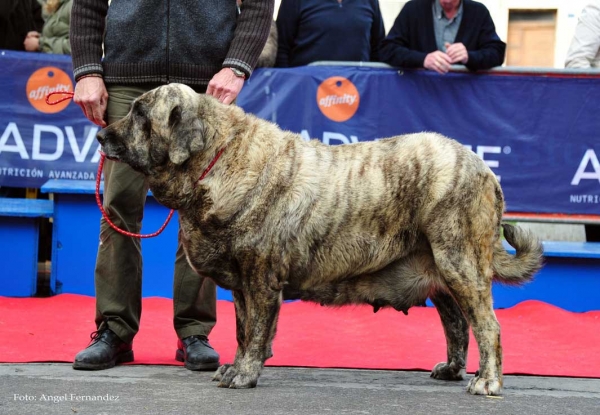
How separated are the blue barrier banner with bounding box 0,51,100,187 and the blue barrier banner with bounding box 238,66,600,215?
1.39 m

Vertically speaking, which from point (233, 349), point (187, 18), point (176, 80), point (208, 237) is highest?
point (187, 18)

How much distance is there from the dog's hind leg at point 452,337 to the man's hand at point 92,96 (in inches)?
75.8

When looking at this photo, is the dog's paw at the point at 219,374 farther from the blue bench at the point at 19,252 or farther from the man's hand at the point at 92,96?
the blue bench at the point at 19,252

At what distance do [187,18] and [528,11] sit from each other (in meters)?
15.3

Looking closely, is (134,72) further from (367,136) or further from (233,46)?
(367,136)

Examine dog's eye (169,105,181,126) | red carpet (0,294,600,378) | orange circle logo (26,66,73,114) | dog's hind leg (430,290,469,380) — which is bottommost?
red carpet (0,294,600,378)

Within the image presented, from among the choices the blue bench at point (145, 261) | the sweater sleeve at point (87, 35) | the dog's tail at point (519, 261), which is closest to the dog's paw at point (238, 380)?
the dog's tail at point (519, 261)

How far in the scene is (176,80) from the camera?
4953mm

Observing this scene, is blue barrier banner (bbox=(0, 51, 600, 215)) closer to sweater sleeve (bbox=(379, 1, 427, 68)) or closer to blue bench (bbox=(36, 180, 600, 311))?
sweater sleeve (bbox=(379, 1, 427, 68))

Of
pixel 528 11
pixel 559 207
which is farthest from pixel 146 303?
pixel 528 11

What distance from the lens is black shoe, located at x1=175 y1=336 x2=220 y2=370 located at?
16.0ft

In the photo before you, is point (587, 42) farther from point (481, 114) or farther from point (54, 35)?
point (54, 35)

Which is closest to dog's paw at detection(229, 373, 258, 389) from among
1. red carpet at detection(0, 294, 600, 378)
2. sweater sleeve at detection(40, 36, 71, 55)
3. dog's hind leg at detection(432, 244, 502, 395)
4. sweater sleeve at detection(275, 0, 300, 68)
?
red carpet at detection(0, 294, 600, 378)

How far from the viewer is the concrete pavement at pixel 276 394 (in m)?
3.93
